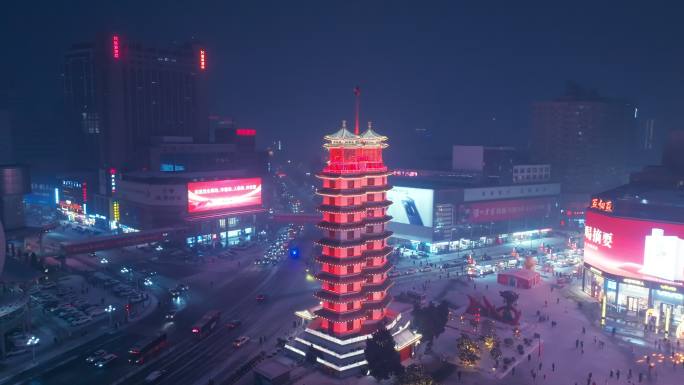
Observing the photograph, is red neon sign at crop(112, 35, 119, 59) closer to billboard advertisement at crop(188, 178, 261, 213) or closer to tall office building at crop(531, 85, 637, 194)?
billboard advertisement at crop(188, 178, 261, 213)

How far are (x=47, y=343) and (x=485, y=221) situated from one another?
3911 inches

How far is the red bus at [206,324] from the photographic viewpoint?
226 feet

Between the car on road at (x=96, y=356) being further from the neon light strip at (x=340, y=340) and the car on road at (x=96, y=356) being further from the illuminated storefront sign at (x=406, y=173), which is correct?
the illuminated storefront sign at (x=406, y=173)

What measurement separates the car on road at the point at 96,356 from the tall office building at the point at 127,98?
9281 cm

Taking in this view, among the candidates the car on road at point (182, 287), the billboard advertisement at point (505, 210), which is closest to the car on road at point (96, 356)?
the car on road at point (182, 287)

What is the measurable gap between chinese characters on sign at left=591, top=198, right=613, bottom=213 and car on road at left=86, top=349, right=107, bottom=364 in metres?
80.4

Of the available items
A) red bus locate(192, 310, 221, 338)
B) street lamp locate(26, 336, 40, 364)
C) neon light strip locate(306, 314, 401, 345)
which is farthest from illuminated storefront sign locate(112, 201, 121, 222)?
neon light strip locate(306, 314, 401, 345)

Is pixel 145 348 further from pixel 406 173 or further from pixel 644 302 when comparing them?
pixel 406 173

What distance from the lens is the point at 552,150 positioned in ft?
584

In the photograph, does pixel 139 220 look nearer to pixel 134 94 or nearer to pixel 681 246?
pixel 134 94

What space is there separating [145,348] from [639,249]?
74.2 metres

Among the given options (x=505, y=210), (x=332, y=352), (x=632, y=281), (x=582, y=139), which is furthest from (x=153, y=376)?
(x=582, y=139)

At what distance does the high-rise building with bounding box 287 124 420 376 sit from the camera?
6156cm

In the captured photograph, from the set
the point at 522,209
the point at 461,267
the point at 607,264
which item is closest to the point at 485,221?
the point at 522,209
